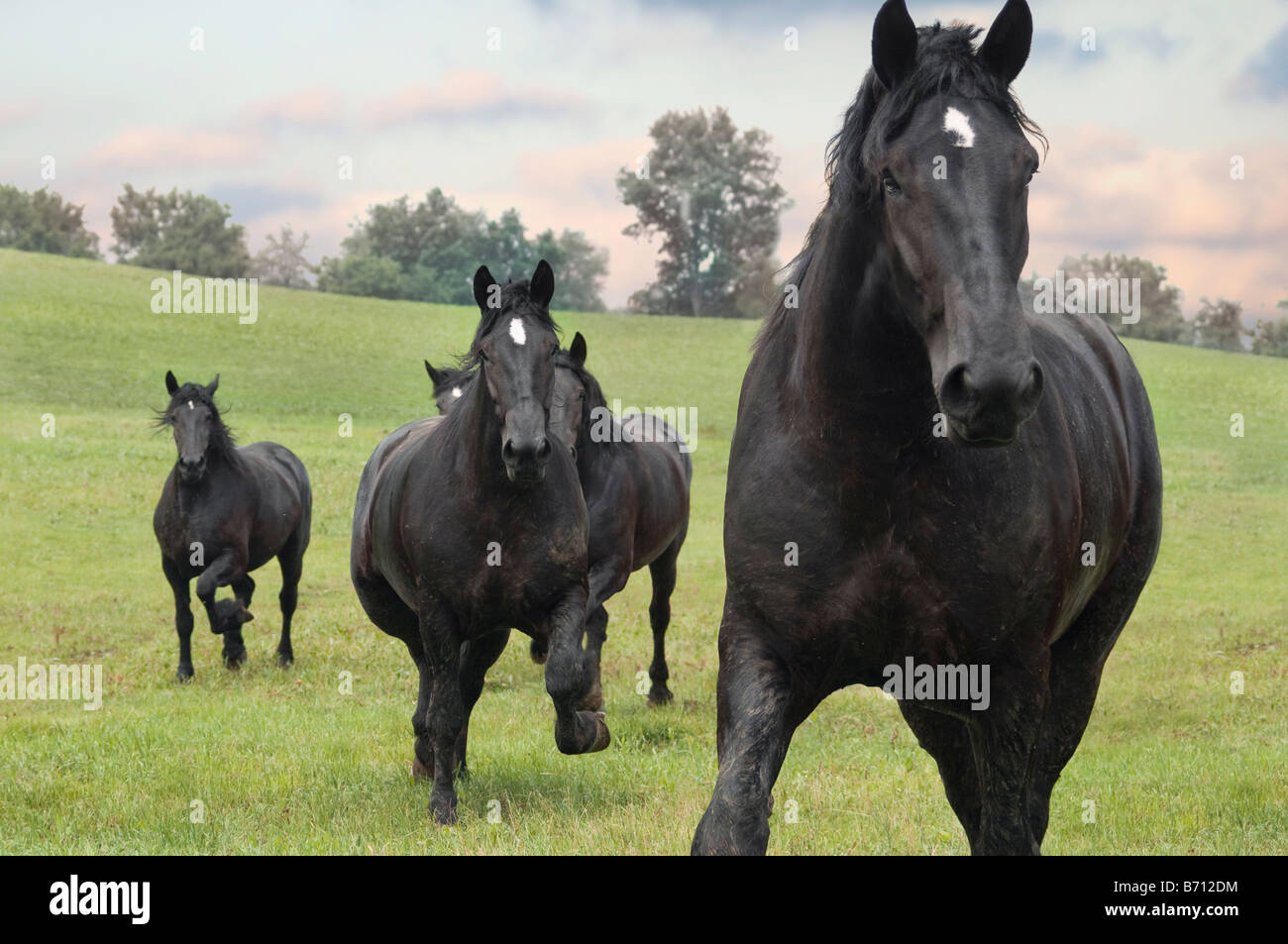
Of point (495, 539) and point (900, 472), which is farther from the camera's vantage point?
point (495, 539)

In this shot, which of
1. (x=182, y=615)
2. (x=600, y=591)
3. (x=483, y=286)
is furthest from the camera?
(x=182, y=615)

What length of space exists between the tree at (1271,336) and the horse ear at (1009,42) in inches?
2720

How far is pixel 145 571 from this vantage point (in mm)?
20844

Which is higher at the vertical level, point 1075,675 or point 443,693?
point 1075,675

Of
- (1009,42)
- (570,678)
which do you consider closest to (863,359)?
(1009,42)

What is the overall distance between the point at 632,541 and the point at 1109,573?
665 centimetres

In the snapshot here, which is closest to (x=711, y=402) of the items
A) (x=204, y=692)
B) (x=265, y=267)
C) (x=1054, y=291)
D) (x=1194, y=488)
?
(x=1194, y=488)

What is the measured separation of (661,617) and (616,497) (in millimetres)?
2203

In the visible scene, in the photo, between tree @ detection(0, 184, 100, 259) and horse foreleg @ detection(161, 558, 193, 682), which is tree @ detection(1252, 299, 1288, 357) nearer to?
horse foreleg @ detection(161, 558, 193, 682)

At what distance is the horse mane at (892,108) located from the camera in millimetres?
3242

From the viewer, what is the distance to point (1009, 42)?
3371 millimetres

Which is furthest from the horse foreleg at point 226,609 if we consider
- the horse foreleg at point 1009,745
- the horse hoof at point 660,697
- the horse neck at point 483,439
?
the horse foreleg at point 1009,745

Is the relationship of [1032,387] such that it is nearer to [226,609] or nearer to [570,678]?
[570,678]

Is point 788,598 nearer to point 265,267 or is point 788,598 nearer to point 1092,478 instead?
point 1092,478
